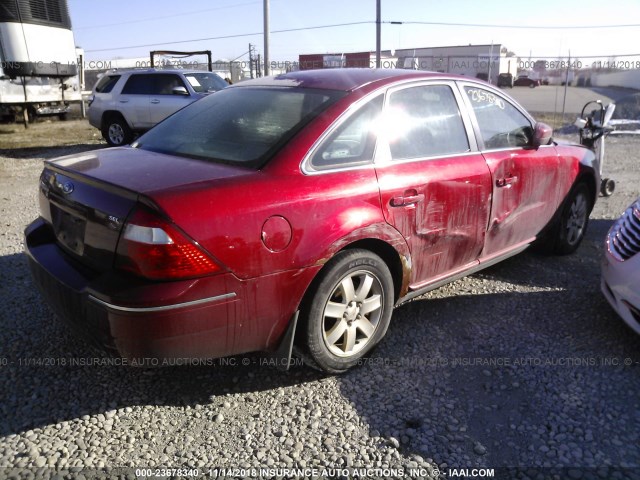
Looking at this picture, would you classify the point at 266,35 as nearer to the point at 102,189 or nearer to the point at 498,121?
the point at 498,121

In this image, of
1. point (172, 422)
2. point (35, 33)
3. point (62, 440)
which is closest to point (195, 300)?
point (172, 422)

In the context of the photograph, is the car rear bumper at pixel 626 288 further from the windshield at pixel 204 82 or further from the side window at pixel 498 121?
the windshield at pixel 204 82

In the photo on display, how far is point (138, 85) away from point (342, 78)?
958 centimetres

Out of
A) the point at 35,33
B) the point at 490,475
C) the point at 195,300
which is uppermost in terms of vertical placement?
the point at 35,33

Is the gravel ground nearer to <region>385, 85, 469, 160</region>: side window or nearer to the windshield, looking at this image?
<region>385, 85, 469, 160</region>: side window

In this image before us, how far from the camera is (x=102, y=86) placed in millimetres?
12562

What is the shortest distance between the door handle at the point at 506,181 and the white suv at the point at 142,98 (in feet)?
28.3

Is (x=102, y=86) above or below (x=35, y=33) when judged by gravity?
below

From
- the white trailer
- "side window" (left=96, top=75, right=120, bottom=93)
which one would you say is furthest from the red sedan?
the white trailer

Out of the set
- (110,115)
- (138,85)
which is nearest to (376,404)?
(138,85)

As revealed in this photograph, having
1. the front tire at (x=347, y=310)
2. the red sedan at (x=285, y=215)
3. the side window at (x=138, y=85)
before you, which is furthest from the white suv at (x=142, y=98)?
the front tire at (x=347, y=310)

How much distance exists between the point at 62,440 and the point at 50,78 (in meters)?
13.9

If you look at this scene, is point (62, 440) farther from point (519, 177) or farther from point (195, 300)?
point (519, 177)

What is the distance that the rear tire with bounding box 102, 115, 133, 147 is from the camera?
39.2ft
